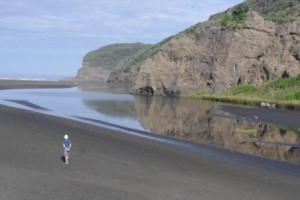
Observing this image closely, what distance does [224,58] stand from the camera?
92375 millimetres

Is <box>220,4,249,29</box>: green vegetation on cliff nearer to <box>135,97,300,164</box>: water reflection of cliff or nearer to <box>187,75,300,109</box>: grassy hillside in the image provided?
<box>187,75,300,109</box>: grassy hillside

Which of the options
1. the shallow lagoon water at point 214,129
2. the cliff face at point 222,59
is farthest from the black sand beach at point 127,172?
the cliff face at point 222,59

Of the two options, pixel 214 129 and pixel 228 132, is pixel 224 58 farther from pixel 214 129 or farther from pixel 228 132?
pixel 228 132

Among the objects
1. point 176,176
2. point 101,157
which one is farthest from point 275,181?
point 101,157

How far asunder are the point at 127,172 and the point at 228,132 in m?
18.0

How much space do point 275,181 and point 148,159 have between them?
644 cm

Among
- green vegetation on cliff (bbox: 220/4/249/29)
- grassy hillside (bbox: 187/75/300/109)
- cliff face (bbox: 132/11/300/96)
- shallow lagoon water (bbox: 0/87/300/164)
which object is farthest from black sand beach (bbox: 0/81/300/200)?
green vegetation on cliff (bbox: 220/4/249/29)

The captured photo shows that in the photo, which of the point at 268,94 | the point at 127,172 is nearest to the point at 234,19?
the point at 268,94

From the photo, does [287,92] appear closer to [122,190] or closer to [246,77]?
[246,77]

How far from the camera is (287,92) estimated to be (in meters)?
71.9

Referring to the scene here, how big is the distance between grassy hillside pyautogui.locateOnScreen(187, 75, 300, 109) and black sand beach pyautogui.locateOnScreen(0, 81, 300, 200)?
3926 cm

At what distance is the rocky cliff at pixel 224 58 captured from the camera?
286ft

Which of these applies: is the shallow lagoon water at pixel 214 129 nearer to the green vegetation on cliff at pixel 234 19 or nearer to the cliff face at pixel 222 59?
the cliff face at pixel 222 59

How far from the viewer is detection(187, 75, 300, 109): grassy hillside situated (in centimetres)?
6806
